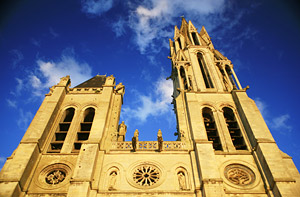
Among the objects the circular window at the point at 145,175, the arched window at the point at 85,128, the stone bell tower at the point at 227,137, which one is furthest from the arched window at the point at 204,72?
the circular window at the point at 145,175

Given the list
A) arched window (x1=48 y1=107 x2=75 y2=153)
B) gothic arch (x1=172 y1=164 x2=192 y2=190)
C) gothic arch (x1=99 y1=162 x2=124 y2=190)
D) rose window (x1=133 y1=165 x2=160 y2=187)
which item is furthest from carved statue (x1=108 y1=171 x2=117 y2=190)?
arched window (x1=48 y1=107 x2=75 y2=153)

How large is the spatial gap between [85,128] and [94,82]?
6.53 meters

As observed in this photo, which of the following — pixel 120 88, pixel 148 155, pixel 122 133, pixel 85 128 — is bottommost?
pixel 148 155

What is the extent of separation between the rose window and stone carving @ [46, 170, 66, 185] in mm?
3873

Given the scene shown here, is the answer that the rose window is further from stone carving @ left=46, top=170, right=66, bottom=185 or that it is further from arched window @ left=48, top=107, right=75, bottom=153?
arched window @ left=48, top=107, right=75, bottom=153

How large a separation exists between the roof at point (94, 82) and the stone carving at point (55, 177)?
9.72 metres

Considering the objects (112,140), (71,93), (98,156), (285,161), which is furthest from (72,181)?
(285,161)

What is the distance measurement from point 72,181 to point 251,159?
9524 mm

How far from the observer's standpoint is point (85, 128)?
61.2ft

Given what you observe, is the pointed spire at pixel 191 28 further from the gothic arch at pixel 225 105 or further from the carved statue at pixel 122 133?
the carved statue at pixel 122 133

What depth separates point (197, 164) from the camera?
1362 centimetres

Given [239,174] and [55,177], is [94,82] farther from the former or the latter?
[239,174]

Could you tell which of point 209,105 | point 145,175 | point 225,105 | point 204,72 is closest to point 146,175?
point 145,175

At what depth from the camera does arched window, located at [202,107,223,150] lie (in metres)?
16.4
